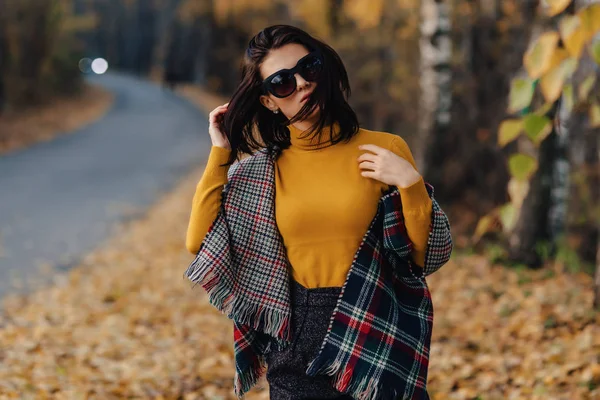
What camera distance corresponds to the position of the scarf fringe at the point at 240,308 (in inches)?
84.8

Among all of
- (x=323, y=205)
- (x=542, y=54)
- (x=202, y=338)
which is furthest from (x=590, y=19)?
(x=202, y=338)

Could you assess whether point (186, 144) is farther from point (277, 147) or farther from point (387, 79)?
point (277, 147)

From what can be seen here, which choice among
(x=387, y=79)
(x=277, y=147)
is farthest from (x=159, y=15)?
(x=277, y=147)

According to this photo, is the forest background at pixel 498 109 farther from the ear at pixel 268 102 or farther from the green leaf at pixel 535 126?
the ear at pixel 268 102

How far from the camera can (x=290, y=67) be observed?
210cm

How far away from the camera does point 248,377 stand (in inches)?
95.8

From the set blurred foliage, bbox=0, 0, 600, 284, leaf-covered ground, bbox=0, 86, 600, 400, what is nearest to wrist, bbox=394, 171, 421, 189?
blurred foliage, bbox=0, 0, 600, 284

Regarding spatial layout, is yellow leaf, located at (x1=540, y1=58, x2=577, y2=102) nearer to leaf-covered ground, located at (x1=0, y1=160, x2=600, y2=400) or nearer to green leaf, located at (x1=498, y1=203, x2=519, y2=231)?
green leaf, located at (x1=498, y1=203, x2=519, y2=231)

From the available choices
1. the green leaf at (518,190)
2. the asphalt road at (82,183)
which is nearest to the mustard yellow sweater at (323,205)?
the green leaf at (518,190)

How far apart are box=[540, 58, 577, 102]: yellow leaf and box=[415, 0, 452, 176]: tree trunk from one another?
5.43m

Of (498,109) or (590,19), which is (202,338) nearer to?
(590,19)

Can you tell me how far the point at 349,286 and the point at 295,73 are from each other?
0.65 metres

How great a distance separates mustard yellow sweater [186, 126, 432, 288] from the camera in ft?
6.84

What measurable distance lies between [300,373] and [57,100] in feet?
94.3
